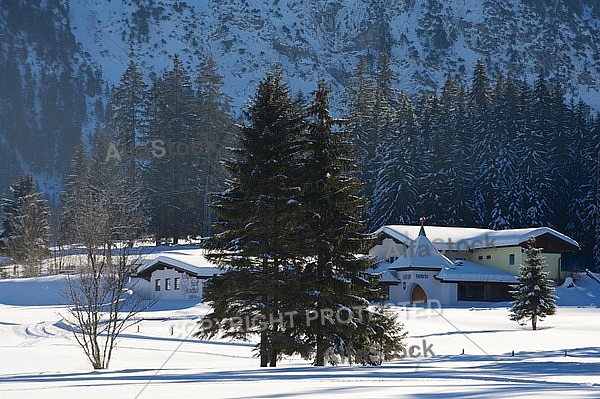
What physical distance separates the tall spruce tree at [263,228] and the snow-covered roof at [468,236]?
36075 mm

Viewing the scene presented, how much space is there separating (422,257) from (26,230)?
34.5m

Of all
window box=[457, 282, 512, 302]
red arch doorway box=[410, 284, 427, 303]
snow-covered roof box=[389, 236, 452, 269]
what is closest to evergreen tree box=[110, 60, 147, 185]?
snow-covered roof box=[389, 236, 452, 269]

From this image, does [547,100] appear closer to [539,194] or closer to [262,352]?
[539,194]

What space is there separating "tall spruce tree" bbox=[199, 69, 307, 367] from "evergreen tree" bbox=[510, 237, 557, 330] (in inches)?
698

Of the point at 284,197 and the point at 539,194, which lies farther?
the point at 539,194

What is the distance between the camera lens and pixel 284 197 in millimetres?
21656

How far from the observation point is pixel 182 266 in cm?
5300

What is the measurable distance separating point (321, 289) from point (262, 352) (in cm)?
245

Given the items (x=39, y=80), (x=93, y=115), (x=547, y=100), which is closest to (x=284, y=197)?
(x=547, y=100)

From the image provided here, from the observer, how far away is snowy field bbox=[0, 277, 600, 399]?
9664 mm

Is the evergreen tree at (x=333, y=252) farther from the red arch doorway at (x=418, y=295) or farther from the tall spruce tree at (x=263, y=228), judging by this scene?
the red arch doorway at (x=418, y=295)

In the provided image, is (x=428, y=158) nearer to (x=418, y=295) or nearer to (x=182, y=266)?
(x=418, y=295)

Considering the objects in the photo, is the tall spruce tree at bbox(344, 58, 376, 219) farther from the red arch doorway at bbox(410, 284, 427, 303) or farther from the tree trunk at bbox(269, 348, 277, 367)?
the tree trunk at bbox(269, 348, 277, 367)

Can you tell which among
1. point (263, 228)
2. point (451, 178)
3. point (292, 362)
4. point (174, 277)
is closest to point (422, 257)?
point (451, 178)
